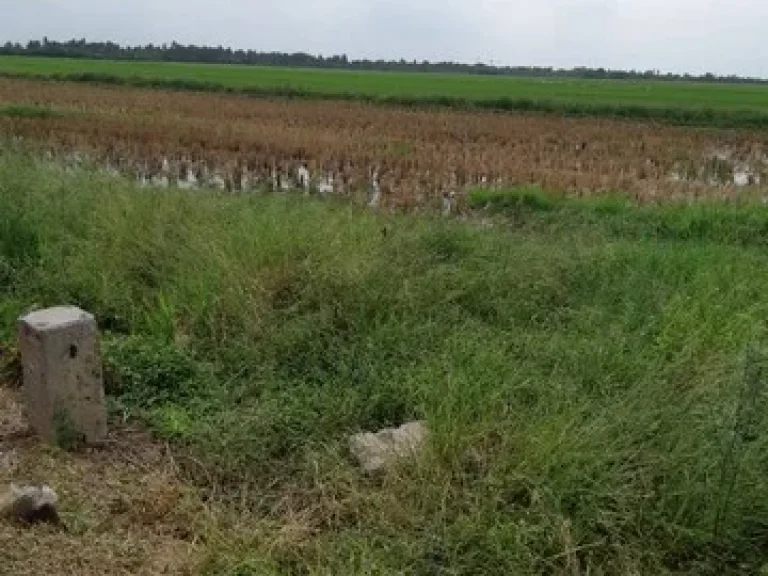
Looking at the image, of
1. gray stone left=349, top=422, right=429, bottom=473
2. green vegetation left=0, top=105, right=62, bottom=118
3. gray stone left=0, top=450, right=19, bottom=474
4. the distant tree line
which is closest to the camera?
gray stone left=349, top=422, right=429, bottom=473

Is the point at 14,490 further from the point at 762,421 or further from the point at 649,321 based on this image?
the point at 649,321

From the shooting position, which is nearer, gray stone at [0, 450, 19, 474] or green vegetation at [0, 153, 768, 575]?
green vegetation at [0, 153, 768, 575]

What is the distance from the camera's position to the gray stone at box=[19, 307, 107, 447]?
12.8 feet

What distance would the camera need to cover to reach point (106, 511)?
11.7 feet

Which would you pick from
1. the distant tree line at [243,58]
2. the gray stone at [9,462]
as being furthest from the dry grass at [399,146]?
the distant tree line at [243,58]

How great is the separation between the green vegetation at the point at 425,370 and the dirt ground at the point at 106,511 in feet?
0.61

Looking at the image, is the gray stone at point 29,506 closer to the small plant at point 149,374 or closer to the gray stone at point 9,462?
the gray stone at point 9,462

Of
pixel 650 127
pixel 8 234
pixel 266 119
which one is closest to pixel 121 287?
pixel 8 234

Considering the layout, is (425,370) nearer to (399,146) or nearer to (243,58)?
(399,146)

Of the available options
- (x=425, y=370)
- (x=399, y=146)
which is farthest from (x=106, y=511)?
(x=399, y=146)

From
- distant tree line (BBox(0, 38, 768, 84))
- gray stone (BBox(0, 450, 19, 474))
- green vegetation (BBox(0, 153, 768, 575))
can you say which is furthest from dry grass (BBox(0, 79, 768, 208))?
distant tree line (BBox(0, 38, 768, 84))

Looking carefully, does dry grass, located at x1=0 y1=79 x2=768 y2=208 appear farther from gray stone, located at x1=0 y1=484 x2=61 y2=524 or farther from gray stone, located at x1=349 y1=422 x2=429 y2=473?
gray stone, located at x1=0 y1=484 x2=61 y2=524

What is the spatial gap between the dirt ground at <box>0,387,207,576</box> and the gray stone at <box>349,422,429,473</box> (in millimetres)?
770

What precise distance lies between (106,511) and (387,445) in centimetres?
130
